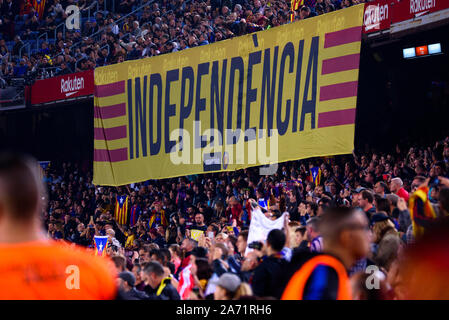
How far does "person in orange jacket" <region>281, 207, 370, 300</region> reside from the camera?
2623 millimetres

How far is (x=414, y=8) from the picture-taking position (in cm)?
991

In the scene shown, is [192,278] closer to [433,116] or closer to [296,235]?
[296,235]

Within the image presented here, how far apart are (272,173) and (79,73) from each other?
5717 millimetres

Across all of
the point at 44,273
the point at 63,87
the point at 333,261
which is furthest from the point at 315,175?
the point at 44,273

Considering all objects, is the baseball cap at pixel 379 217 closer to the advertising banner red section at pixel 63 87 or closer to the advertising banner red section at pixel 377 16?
the advertising banner red section at pixel 377 16

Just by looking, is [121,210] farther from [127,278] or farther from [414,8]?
[127,278]

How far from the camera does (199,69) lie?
12.0m

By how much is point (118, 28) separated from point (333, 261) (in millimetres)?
16031

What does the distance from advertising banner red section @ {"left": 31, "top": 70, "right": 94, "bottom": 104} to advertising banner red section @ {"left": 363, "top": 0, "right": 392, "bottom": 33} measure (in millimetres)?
6874

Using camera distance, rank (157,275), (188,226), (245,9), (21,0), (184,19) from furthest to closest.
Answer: (21,0), (184,19), (245,9), (188,226), (157,275)

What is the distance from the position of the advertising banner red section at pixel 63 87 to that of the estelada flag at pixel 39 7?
213 inches

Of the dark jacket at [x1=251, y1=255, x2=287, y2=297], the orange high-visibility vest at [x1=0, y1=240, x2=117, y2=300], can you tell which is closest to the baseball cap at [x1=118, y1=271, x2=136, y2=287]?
the dark jacket at [x1=251, y1=255, x2=287, y2=297]

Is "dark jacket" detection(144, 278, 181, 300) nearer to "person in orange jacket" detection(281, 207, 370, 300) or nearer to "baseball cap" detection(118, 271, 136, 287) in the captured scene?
"baseball cap" detection(118, 271, 136, 287)

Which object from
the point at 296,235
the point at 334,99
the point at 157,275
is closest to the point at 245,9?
the point at 334,99
